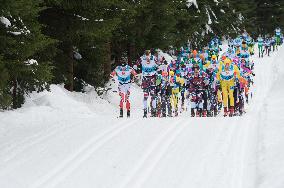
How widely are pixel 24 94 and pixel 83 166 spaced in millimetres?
9222

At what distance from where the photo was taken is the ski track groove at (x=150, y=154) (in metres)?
8.20

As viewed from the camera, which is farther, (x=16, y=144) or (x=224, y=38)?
(x=224, y=38)

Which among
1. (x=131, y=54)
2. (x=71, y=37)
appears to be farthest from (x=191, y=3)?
(x=71, y=37)

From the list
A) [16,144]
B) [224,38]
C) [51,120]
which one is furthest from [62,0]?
[224,38]

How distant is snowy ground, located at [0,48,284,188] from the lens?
26.7 ft

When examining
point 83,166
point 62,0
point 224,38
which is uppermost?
point 224,38

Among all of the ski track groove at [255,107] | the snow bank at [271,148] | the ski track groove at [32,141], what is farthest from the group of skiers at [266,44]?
the ski track groove at [32,141]

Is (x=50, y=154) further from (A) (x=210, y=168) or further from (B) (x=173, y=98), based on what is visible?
(B) (x=173, y=98)

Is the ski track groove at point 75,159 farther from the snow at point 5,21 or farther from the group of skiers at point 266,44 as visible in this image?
the group of skiers at point 266,44

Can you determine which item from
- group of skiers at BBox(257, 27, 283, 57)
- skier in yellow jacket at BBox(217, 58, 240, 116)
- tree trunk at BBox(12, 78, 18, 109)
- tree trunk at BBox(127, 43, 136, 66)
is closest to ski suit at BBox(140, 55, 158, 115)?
skier in yellow jacket at BBox(217, 58, 240, 116)

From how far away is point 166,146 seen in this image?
10.4 meters

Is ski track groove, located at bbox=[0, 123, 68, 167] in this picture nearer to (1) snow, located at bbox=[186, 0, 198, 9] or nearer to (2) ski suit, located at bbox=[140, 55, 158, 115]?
(2) ski suit, located at bbox=[140, 55, 158, 115]

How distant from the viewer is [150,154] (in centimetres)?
981

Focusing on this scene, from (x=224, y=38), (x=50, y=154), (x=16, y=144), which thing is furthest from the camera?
(x=224, y=38)
